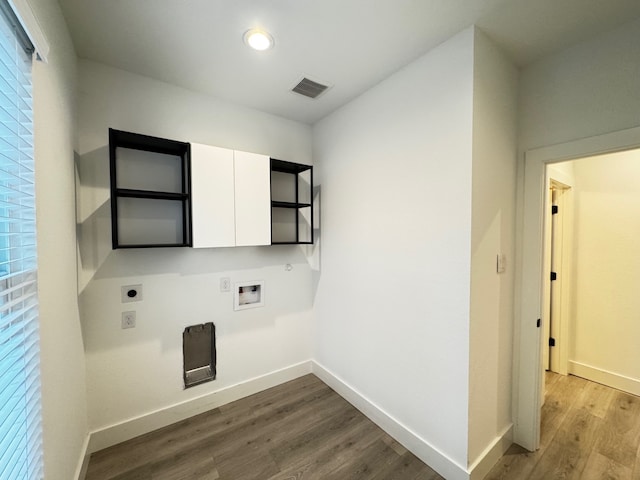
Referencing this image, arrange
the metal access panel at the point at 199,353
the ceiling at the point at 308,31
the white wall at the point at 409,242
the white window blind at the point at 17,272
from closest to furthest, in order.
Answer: the white window blind at the point at 17,272, the ceiling at the point at 308,31, the white wall at the point at 409,242, the metal access panel at the point at 199,353

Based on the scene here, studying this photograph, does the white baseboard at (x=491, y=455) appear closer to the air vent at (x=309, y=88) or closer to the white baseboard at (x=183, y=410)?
the white baseboard at (x=183, y=410)

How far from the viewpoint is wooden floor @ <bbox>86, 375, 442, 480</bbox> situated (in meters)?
1.72

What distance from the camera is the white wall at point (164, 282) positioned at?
6.08 feet

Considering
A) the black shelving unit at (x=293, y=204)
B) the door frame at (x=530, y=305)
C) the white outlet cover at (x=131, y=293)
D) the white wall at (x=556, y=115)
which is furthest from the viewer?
the black shelving unit at (x=293, y=204)

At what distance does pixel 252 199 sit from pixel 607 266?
143 inches

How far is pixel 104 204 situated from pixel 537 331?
326 cm

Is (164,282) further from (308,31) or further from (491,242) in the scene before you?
(491,242)

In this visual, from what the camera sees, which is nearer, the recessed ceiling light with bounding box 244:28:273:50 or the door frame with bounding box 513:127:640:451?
the recessed ceiling light with bounding box 244:28:273:50

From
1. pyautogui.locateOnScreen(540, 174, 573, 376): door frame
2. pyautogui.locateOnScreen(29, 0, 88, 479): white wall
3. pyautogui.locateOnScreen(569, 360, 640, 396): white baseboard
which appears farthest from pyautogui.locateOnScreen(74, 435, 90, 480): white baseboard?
pyautogui.locateOnScreen(569, 360, 640, 396): white baseboard

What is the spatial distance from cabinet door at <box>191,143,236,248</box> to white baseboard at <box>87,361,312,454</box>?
140 centimetres

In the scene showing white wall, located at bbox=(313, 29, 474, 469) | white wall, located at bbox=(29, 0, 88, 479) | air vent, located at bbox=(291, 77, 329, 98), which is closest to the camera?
white wall, located at bbox=(29, 0, 88, 479)

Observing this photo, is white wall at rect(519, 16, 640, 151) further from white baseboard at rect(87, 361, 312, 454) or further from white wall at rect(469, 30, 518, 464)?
white baseboard at rect(87, 361, 312, 454)

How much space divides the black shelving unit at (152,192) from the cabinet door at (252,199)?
384mm

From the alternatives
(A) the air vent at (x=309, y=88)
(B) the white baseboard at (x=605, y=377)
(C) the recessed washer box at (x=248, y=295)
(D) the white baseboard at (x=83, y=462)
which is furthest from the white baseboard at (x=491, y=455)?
(A) the air vent at (x=309, y=88)
